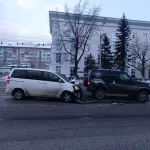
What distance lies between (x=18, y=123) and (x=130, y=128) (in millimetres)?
3838

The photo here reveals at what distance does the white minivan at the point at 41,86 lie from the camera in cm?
1367

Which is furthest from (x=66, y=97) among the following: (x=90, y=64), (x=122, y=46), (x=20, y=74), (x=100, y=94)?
(x=90, y=64)

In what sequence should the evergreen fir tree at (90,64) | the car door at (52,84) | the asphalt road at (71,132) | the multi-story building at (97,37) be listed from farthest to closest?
1. the multi-story building at (97,37)
2. the evergreen fir tree at (90,64)
3. the car door at (52,84)
4. the asphalt road at (71,132)

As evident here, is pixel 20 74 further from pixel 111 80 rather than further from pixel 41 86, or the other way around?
pixel 111 80

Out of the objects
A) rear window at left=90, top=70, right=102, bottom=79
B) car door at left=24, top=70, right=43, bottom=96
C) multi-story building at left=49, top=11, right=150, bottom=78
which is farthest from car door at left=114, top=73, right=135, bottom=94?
multi-story building at left=49, top=11, right=150, bottom=78

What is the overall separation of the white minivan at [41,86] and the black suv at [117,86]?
6.68 feet

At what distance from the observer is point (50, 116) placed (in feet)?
30.0

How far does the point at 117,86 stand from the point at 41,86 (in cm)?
511

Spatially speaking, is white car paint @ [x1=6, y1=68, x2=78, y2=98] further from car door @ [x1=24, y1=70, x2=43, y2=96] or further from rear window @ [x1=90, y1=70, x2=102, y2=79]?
rear window @ [x1=90, y1=70, x2=102, y2=79]

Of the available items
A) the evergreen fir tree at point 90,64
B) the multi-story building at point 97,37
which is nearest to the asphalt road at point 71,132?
the evergreen fir tree at point 90,64

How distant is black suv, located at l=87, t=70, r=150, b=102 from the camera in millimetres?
15055

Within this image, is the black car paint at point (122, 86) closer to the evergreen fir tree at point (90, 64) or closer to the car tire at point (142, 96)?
the car tire at point (142, 96)

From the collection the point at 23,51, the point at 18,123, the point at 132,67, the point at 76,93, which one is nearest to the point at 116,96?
the point at 76,93

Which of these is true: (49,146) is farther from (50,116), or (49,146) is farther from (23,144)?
(50,116)
